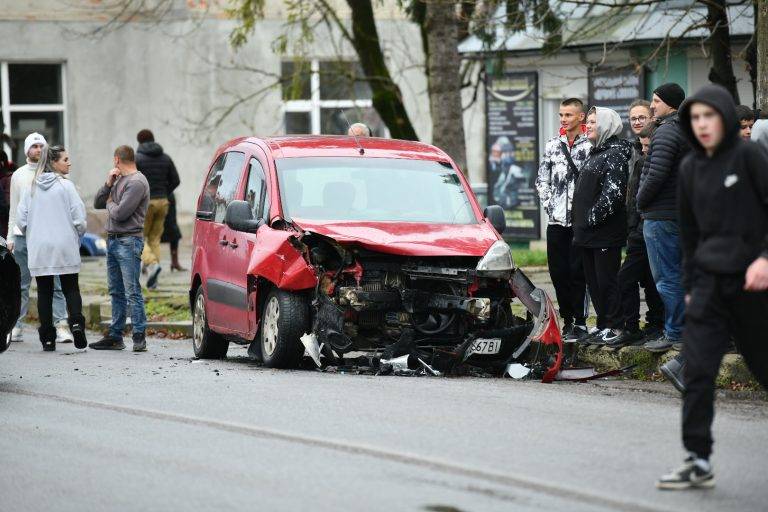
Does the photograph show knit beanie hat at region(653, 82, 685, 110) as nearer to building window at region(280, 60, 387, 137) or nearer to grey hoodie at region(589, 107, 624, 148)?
grey hoodie at region(589, 107, 624, 148)

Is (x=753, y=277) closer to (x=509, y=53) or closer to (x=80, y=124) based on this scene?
(x=509, y=53)

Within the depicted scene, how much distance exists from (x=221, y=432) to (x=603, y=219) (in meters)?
4.26

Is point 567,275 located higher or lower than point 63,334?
higher

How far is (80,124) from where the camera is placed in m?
29.2

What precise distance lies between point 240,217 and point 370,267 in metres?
1.24

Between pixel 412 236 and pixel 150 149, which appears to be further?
pixel 150 149

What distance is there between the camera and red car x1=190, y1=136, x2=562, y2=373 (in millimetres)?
10906

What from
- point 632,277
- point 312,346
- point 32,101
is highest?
point 32,101

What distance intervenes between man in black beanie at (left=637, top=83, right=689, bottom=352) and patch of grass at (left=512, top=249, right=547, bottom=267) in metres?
8.39

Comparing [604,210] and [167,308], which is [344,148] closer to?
[604,210]

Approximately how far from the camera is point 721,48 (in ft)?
51.6

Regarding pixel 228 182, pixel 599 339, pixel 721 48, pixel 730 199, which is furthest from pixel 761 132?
pixel 721 48

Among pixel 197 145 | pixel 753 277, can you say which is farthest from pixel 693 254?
pixel 197 145

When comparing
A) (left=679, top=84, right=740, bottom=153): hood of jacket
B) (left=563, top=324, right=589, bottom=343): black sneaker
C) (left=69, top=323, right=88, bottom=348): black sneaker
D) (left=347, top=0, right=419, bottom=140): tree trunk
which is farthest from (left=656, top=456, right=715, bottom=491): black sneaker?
(left=347, top=0, right=419, bottom=140): tree trunk
